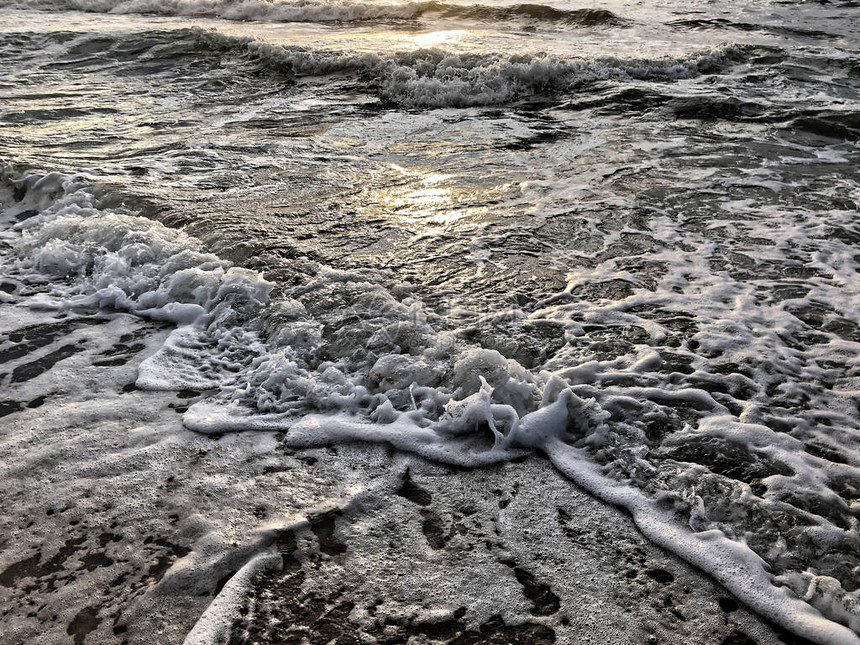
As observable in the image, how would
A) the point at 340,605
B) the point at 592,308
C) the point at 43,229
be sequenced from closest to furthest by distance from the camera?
the point at 340,605 → the point at 592,308 → the point at 43,229

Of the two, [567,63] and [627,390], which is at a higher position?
[567,63]

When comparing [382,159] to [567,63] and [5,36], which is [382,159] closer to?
[567,63]

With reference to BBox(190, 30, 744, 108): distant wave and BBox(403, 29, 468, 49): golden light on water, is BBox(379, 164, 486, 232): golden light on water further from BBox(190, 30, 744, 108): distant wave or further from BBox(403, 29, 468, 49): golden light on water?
BBox(403, 29, 468, 49): golden light on water

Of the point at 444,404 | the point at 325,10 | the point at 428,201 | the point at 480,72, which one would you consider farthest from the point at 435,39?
the point at 444,404

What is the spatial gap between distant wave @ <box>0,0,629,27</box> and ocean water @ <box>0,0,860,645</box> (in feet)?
24.2

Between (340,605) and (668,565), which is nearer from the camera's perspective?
(340,605)

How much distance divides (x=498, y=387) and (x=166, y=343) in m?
2.25

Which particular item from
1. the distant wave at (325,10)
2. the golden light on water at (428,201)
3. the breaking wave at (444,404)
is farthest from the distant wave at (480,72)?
the breaking wave at (444,404)

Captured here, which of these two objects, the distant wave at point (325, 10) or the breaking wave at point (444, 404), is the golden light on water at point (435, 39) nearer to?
the distant wave at point (325, 10)

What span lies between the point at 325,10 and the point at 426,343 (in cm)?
1712

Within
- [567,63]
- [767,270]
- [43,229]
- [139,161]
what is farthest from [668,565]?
[567,63]

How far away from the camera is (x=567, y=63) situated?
1084 centimetres

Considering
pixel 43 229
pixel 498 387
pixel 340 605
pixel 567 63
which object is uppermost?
pixel 567 63

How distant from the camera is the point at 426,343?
4016 millimetres
